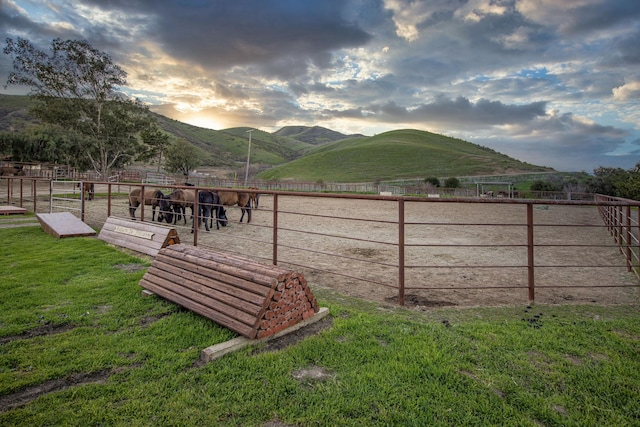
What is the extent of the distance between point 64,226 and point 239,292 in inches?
299

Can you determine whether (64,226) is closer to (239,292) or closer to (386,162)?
(239,292)

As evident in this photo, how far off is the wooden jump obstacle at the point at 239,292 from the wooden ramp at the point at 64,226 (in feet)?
18.4

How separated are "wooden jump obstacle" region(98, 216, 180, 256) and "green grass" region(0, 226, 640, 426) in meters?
2.23

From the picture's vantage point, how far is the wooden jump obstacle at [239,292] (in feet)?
9.73

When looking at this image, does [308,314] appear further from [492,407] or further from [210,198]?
[210,198]

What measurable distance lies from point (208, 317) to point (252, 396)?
45.6 inches

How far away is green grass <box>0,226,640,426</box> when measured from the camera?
2.05 meters

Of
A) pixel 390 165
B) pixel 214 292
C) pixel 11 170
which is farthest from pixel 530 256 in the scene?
pixel 390 165

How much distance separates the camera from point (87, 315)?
3512 mm

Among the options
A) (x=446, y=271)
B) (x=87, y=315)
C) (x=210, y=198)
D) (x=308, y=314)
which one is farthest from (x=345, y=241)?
(x=87, y=315)

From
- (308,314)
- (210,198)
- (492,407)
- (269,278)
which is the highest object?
(210,198)

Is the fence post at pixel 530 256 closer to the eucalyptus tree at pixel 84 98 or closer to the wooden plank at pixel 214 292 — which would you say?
the wooden plank at pixel 214 292

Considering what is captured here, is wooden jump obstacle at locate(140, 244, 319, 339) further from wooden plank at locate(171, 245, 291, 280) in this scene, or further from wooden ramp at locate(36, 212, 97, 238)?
wooden ramp at locate(36, 212, 97, 238)

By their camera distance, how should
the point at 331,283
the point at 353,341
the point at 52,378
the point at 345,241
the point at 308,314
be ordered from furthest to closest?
1. the point at 345,241
2. the point at 331,283
3. the point at 308,314
4. the point at 353,341
5. the point at 52,378
